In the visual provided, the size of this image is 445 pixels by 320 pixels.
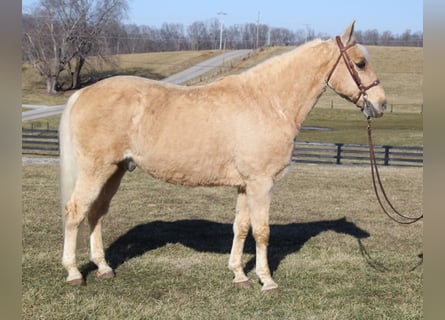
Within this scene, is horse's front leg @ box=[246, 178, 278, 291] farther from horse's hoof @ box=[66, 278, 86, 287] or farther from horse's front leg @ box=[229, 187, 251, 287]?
horse's hoof @ box=[66, 278, 86, 287]

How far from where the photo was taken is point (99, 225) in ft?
19.5

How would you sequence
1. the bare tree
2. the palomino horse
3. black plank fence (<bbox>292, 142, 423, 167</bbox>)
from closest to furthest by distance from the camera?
the palomino horse → black plank fence (<bbox>292, 142, 423, 167</bbox>) → the bare tree

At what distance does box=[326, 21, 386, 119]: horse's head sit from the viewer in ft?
17.5

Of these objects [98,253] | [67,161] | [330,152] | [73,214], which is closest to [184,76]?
[330,152]

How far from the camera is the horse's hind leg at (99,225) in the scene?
570 cm

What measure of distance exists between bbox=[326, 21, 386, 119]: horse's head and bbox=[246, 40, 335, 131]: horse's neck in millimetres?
129

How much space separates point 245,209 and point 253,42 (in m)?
91.8

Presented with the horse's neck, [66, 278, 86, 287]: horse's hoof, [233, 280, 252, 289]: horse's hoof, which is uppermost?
the horse's neck

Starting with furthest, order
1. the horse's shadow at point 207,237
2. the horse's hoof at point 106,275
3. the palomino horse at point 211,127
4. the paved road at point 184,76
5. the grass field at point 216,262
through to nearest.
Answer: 1. the paved road at point 184,76
2. the horse's shadow at point 207,237
3. the horse's hoof at point 106,275
4. the palomino horse at point 211,127
5. the grass field at point 216,262

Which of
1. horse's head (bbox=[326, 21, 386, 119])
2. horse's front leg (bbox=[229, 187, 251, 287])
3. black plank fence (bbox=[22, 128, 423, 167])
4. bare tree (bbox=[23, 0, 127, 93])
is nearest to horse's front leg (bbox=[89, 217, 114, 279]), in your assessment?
horse's front leg (bbox=[229, 187, 251, 287])

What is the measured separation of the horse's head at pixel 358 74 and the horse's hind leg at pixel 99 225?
9.02ft

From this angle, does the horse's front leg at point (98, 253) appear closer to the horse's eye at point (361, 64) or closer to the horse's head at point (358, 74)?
the horse's head at point (358, 74)

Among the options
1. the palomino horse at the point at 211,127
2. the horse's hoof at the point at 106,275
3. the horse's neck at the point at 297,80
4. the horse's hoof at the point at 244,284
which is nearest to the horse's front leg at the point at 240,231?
the horse's hoof at the point at 244,284

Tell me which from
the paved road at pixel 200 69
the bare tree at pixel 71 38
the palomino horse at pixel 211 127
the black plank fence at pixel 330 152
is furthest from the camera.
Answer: the paved road at pixel 200 69
